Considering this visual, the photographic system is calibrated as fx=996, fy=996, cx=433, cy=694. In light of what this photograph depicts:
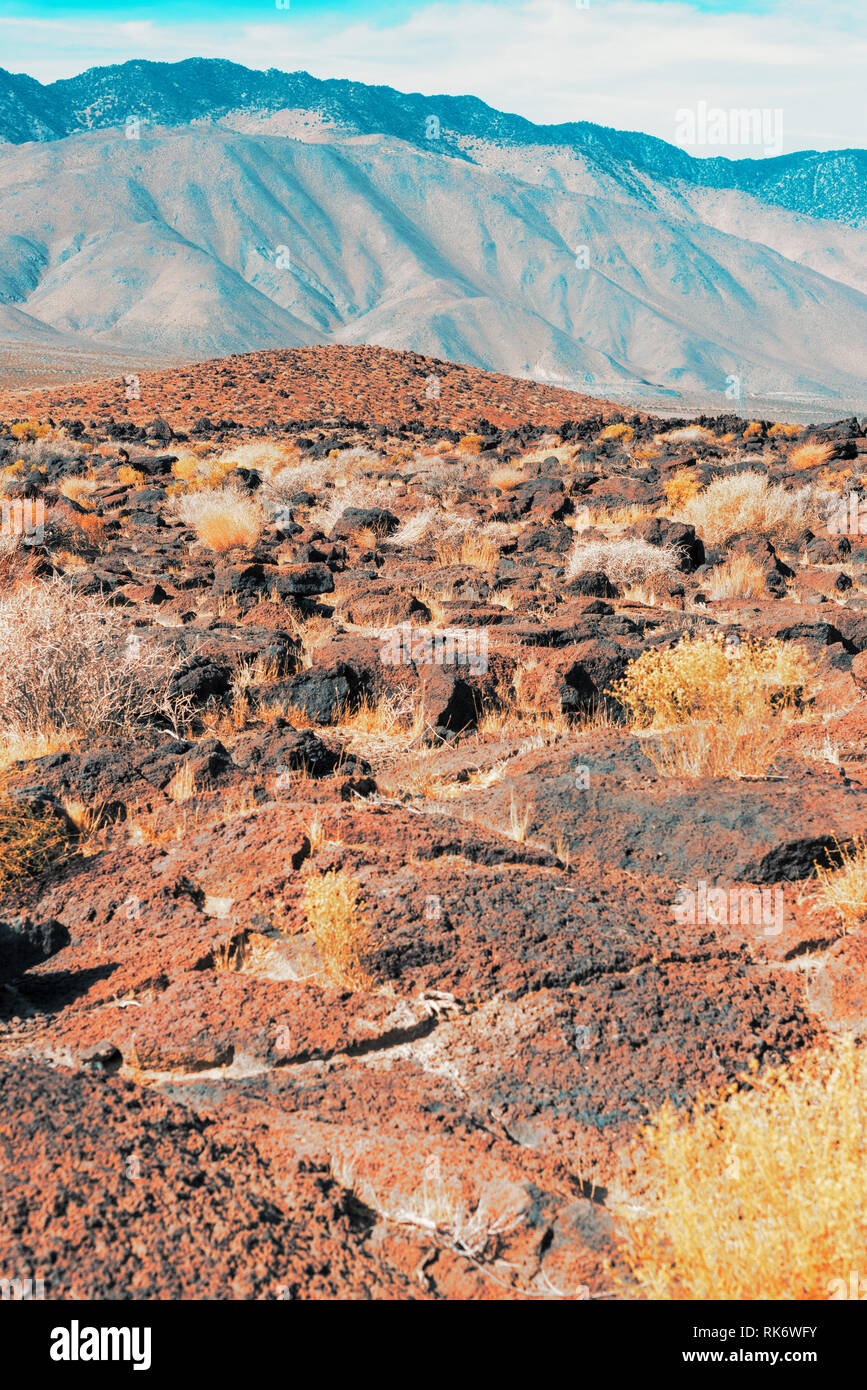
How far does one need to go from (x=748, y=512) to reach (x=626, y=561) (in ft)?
10.1

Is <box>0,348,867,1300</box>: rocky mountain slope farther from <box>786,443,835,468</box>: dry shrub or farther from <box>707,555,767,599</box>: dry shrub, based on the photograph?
<box>786,443,835,468</box>: dry shrub

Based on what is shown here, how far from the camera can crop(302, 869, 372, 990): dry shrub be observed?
3771mm

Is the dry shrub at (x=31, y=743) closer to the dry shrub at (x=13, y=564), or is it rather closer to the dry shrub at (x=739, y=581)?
the dry shrub at (x=13, y=564)

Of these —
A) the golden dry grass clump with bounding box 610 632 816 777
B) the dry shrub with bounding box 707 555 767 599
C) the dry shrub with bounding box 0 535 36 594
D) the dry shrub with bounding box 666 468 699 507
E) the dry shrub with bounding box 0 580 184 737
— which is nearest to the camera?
the golden dry grass clump with bounding box 610 632 816 777

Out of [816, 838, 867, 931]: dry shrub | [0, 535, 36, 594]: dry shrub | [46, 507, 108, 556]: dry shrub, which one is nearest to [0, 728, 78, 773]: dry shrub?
[0, 535, 36, 594]: dry shrub

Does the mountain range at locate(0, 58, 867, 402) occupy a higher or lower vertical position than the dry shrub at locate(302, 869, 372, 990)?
higher

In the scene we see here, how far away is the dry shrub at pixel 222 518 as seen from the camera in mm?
13312

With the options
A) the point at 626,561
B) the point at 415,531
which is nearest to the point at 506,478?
the point at 415,531

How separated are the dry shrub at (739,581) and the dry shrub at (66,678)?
251 inches

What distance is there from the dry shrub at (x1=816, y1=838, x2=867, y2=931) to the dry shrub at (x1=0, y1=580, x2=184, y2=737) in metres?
4.09

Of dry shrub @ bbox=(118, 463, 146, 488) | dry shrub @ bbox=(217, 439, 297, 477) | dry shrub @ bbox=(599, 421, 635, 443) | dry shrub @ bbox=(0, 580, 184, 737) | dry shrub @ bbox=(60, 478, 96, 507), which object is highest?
dry shrub @ bbox=(599, 421, 635, 443)

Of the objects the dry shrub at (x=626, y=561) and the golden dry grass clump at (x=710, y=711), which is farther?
the dry shrub at (x=626, y=561)

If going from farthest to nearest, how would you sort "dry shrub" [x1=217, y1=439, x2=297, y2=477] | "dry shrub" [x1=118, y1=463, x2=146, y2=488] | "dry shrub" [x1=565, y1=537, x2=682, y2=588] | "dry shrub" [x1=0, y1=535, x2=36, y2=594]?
"dry shrub" [x1=217, y1=439, x2=297, y2=477], "dry shrub" [x1=118, y1=463, x2=146, y2=488], "dry shrub" [x1=565, y1=537, x2=682, y2=588], "dry shrub" [x1=0, y1=535, x2=36, y2=594]

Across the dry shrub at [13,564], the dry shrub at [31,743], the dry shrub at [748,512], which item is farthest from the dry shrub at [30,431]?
the dry shrub at [31,743]
